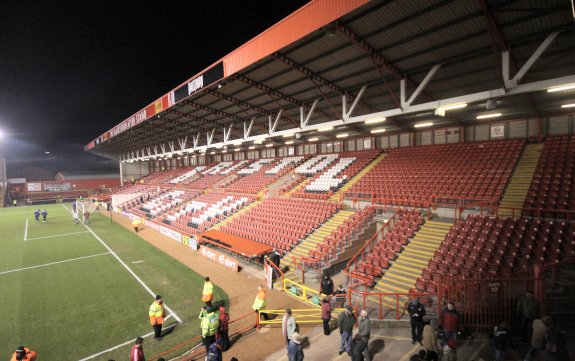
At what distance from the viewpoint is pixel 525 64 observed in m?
9.07

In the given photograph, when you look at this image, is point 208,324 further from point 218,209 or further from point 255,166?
point 255,166

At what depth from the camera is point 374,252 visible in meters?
12.4

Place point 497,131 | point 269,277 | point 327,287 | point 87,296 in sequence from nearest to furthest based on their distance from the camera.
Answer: point 327,287
point 87,296
point 269,277
point 497,131

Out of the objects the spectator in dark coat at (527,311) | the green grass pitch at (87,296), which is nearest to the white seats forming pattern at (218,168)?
the green grass pitch at (87,296)

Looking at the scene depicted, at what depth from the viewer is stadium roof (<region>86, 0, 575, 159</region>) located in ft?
30.4

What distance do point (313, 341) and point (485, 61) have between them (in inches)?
554

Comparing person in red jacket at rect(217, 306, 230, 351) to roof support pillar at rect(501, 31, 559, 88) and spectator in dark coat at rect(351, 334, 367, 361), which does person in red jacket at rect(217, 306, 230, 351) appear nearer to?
spectator in dark coat at rect(351, 334, 367, 361)

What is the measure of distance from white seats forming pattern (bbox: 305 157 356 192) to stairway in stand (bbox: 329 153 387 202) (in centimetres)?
65

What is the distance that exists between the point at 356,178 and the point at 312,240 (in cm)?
830

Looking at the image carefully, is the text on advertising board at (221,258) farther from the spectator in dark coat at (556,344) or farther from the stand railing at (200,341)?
the spectator in dark coat at (556,344)

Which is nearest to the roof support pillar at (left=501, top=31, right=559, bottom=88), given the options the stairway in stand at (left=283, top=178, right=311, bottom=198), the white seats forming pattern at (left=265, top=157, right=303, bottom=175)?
the stairway in stand at (left=283, top=178, right=311, bottom=198)

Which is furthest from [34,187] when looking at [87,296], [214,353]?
[214,353]

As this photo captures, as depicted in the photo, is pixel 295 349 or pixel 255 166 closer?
pixel 295 349

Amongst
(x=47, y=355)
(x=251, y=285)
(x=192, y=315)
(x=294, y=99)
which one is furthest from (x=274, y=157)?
(x=47, y=355)
